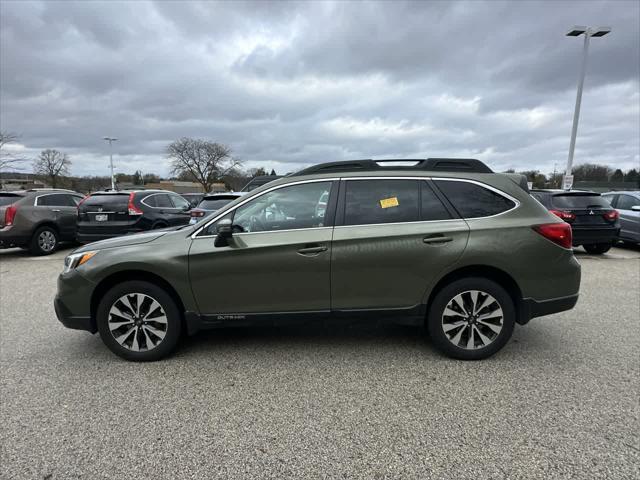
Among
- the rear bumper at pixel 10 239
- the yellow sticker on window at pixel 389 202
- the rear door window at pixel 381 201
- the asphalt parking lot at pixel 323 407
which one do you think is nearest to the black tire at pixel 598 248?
the asphalt parking lot at pixel 323 407

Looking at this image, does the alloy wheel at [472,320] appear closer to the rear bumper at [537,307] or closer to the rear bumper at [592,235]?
the rear bumper at [537,307]

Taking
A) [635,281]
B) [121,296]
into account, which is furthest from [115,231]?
[635,281]

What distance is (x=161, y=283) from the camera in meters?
3.51

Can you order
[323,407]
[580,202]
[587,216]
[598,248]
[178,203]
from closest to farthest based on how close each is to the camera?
[323,407] → [587,216] → [580,202] → [598,248] → [178,203]

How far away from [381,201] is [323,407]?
73.0 inches

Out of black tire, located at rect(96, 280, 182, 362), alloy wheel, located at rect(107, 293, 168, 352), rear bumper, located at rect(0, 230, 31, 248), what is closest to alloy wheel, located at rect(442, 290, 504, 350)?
black tire, located at rect(96, 280, 182, 362)

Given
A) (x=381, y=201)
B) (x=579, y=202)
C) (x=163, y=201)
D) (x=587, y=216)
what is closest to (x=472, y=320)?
(x=381, y=201)

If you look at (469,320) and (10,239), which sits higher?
(10,239)

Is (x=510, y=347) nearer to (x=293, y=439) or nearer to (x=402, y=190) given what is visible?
(x=402, y=190)

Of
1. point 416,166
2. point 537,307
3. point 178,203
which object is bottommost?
point 537,307

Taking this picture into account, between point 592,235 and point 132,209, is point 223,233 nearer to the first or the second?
point 132,209

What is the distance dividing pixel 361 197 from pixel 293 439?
2094mm

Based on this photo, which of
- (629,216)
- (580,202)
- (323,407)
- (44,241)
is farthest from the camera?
(629,216)

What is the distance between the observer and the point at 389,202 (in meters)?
3.51
